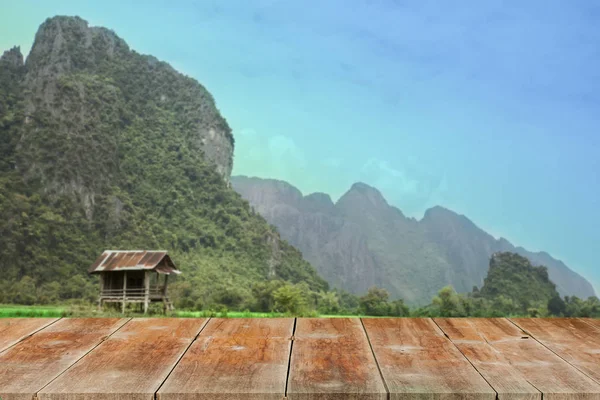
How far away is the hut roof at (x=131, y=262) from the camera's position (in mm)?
24047

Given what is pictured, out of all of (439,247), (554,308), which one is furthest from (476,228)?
(554,308)

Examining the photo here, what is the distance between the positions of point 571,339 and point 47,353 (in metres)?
1.50

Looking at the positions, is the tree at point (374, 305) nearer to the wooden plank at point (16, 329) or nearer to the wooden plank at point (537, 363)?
the wooden plank at point (537, 363)

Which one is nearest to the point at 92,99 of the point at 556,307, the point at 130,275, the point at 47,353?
the point at 556,307

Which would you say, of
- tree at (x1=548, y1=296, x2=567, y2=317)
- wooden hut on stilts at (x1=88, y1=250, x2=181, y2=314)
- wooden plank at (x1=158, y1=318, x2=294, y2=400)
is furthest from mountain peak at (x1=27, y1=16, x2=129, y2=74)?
wooden plank at (x1=158, y1=318, x2=294, y2=400)

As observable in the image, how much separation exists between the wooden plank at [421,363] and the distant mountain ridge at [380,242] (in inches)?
4233

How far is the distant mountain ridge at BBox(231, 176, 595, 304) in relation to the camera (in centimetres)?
12025

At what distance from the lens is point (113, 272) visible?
82.9 feet

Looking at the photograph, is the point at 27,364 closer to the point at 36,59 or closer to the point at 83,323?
the point at 83,323

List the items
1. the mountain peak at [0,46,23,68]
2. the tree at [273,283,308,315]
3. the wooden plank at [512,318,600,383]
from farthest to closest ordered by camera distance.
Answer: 1. the mountain peak at [0,46,23,68]
2. the tree at [273,283,308,315]
3. the wooden plank at [512,318,600,383]

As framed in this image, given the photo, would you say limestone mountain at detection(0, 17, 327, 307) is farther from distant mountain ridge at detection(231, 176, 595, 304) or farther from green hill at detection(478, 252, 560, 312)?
distant mountain ridge at detection(231, 176, 595, 304)

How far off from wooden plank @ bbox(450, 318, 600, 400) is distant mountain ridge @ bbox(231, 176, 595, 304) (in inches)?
4230

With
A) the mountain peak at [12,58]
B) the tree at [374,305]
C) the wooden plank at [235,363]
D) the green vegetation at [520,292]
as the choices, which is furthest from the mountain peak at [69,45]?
the wooden plank at [235,363]

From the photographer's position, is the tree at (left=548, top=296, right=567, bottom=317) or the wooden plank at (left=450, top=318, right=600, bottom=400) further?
the tree at (left=548, top=296, right=567, bottom=317)
